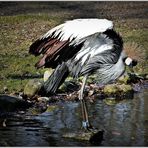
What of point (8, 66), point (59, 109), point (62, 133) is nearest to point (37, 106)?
point (59, 109)

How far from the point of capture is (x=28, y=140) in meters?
4.43

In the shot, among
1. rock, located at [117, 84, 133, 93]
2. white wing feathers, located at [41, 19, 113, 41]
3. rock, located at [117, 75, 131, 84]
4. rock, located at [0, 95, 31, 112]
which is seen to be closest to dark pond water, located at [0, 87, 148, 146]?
rock, located at [0, 95, 31, 112]

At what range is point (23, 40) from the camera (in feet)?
29.8

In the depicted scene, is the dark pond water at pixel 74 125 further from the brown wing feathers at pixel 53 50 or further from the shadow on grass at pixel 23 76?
the shadow on grass at pixel 23 76

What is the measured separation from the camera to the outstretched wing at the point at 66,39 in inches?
184

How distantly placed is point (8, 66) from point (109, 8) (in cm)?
415

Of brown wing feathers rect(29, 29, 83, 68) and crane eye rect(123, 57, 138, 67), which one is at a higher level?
brown wing feathers rect(29, 29, 83, 68)

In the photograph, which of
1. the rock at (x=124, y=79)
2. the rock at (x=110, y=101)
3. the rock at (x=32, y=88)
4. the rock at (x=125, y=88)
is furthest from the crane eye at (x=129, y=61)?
the rock at (x=124, y=79)

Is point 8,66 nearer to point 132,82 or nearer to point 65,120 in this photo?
point 132,82

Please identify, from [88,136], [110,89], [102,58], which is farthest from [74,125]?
[110,89]

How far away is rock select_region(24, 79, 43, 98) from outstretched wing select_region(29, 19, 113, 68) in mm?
1386

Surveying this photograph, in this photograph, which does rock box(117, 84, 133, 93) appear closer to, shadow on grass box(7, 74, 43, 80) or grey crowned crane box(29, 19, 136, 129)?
shadow on grass box(7, 74, 43, 80)

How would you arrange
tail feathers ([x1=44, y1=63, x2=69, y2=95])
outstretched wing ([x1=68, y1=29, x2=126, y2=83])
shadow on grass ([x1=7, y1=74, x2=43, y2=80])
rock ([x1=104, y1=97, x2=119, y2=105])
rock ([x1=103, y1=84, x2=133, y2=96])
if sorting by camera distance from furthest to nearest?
shadow on grass ([x1=7, y1=74, x2=43, y2=80]) → rock ([x1=103, y1=84, x2=133, y2=96]) → rock ([x1=104, y1=97, x2=119, y2=105]) → tail feathers ([x1=44, y1=63, x2=69, y2=95]) → outstretched wing ([x1=68, y1=29, x2=126, y2=83])

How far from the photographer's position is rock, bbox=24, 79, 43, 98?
20.5ft
